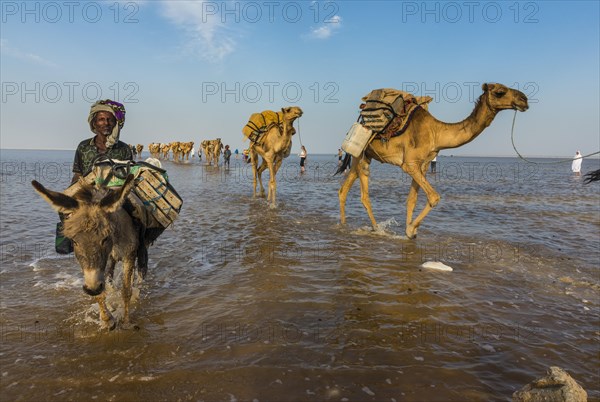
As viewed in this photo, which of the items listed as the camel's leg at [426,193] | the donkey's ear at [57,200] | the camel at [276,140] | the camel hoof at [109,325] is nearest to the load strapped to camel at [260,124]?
the camel at [276,140]

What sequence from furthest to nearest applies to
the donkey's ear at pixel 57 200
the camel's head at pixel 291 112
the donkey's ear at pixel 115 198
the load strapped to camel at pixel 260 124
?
1. the load strapped to camel at pixel 260 124
2. the camel's head at pixel 291 112
3. the donkey's ear at pixel 115 198
4. the donkey's ear at pixel 57 200

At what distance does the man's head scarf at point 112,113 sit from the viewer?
4561mm

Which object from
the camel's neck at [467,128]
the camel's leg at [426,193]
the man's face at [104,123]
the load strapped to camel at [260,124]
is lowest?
the camel's leg at [426,193]

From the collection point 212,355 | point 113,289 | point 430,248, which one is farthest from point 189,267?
point 430,248

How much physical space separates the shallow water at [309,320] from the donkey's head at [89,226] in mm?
953

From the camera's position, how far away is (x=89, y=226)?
3033 mm

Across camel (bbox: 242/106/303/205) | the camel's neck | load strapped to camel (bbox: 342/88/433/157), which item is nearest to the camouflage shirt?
load strapped to camel (bbox: 342/88/433/157)

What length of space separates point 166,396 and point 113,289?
270 cm

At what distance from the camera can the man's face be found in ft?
15.1

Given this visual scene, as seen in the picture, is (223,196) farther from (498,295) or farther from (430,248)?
(498,295)

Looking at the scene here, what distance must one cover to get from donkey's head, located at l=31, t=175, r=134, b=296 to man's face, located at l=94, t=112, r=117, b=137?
1.75m

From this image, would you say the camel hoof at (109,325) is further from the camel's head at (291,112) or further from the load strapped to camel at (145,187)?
the camel's head at (291,112)

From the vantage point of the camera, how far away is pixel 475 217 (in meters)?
11.7

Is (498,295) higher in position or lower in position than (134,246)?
lower
